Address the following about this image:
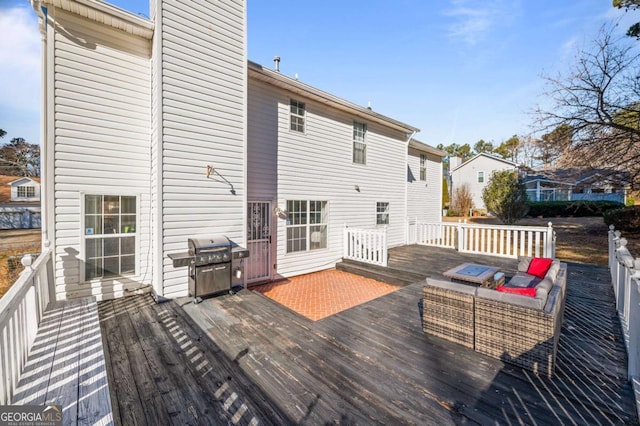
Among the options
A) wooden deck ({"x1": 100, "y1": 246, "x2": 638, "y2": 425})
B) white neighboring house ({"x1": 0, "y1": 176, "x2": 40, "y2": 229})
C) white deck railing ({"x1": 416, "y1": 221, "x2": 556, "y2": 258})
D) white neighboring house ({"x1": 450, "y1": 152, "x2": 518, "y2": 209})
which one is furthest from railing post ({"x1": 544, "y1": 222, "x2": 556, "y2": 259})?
white neighboring house ({"x1": 0, "y1": 176, "x2": 40, "y2": 229})

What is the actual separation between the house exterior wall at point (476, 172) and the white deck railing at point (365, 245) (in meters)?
21.6

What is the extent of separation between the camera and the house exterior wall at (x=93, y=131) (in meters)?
4.37

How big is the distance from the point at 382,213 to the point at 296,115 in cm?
505

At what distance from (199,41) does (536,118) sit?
1070 centimetres

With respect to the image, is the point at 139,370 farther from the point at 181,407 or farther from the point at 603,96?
the point at 603,96

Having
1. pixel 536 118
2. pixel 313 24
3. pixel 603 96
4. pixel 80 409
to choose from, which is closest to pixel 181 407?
pixel 80 409

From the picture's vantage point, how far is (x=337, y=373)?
279 centimetres

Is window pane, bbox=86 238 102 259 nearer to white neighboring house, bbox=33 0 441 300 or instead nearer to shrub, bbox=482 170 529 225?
white neighboring house, bbox=33 0 441 300

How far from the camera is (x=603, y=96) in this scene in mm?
8656

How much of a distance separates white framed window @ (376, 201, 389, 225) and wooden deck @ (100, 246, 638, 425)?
625 centimetres

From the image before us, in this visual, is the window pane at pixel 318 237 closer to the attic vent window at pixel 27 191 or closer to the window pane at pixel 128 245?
the window pane at pixel 128 245

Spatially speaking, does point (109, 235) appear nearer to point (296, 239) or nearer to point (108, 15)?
point (108, 15)

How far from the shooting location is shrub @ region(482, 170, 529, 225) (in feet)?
48.2
